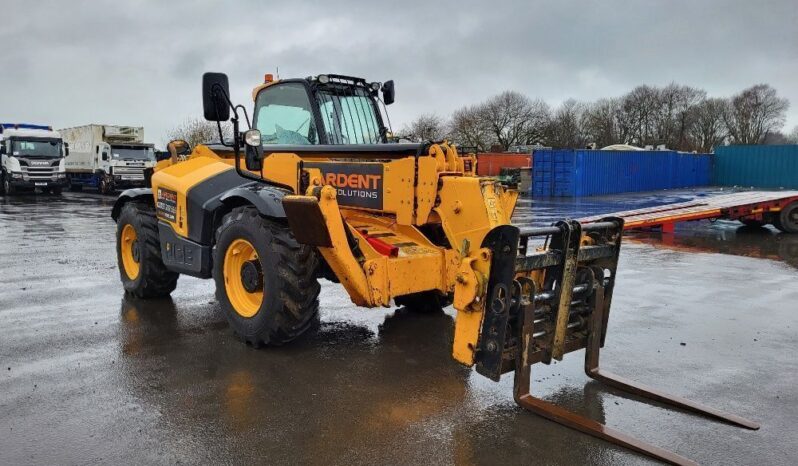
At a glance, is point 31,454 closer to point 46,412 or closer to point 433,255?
point 46,412

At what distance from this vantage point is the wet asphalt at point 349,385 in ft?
12.6

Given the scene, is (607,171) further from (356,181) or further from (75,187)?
(75,187)

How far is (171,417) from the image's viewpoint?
4250mm

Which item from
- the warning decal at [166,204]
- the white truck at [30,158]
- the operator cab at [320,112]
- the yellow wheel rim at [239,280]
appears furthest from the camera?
the white truck at [30,158]

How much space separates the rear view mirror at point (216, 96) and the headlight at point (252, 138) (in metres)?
0.24

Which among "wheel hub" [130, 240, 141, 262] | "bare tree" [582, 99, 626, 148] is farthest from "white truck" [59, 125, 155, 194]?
"bare tree" [582, 99, 626, 148]

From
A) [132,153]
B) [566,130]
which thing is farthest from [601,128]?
[132,153]

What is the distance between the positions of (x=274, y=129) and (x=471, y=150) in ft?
6.96

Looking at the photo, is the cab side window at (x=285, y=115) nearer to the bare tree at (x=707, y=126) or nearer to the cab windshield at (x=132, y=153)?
the cab windshield at (x=132, y=153)

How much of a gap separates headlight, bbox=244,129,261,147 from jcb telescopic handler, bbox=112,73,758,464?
0.01m

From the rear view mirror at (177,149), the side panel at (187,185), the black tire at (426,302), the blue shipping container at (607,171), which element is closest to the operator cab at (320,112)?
the side panel at (187,185)

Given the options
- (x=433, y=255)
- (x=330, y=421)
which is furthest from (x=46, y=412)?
(x=433, y=255)

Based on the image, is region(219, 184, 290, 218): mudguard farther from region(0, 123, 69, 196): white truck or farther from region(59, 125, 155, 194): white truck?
region(0, 123, 69, 196): white truck

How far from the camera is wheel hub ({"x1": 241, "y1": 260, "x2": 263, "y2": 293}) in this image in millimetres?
5672
